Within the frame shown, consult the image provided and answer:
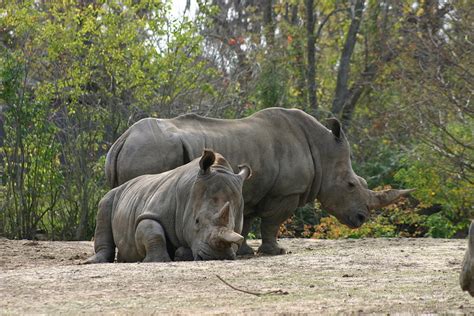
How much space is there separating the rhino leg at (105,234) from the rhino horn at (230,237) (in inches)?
75.1

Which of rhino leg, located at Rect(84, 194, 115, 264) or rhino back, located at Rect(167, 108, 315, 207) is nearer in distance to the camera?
rhino leg, located at Rect(84, 194, 115, 264)

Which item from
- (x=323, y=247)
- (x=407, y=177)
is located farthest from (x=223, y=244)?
(x=407, y=177)

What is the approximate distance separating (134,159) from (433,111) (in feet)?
27.4

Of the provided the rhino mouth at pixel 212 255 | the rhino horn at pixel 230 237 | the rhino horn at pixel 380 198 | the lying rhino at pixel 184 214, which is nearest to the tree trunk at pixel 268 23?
the rhino horn at pixel 380 198

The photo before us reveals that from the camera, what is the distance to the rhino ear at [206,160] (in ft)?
31.0

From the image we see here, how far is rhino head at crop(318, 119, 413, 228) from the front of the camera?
1252cm

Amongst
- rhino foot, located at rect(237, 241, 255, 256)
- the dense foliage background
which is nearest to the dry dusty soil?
rhino foot, located at rect(237, 241, 255, 256)

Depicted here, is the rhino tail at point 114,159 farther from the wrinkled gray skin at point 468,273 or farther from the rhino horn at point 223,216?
the wrinkled gray skin at point 468,273

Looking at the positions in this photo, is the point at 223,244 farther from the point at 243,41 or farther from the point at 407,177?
the point at 243,41

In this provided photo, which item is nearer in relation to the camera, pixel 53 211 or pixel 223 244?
pixel 223 244

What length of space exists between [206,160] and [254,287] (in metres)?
2.35

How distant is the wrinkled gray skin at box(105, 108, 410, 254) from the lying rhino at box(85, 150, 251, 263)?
29.6 inches

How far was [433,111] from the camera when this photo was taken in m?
18.6

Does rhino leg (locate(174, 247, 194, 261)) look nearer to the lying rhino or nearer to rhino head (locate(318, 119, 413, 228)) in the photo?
the lying rhino
